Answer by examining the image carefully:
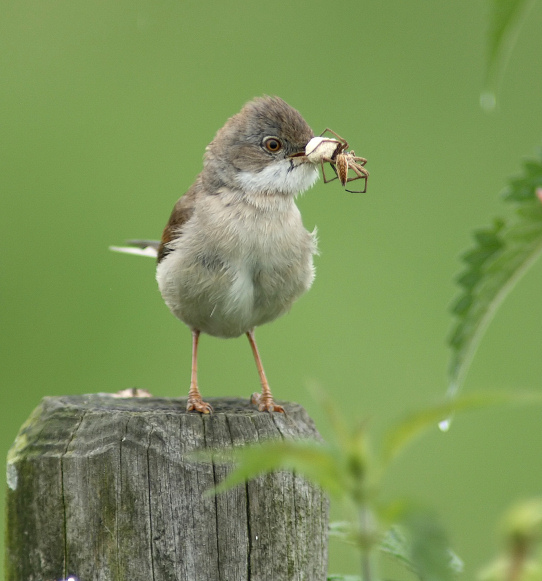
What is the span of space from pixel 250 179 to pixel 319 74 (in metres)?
5.24

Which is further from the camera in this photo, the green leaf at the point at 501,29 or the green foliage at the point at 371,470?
the green leaf at the point at 501,29

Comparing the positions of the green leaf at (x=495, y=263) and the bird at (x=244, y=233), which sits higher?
the bird at (x=244, y=233)

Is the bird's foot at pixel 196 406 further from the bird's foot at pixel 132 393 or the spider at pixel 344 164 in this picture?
the spider at pixel 344 164

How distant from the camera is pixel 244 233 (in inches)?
184

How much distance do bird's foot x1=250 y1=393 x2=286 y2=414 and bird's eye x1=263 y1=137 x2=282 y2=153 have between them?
5.56ft

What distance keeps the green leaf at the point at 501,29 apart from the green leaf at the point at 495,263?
0.81 feet

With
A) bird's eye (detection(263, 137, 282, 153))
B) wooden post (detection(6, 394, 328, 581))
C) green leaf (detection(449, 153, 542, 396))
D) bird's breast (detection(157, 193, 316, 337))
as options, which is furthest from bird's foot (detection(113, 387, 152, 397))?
green leaf (detection(449, 153, 542, 396))

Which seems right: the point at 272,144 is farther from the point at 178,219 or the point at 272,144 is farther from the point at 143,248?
the point at 143,248

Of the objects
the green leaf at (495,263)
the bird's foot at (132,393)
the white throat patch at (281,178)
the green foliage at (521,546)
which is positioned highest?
the white throat patch at (281,178)

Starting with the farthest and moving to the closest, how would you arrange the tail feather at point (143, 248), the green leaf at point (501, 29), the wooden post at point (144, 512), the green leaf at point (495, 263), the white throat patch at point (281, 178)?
the tail feather at point (143, 248), the white throat patch at point (281, 178), the wooden post at point (144, 512), the green leaf at point (495, 263), the green leaf at point (501, 29)

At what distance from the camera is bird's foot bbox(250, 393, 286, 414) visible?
3.40 m

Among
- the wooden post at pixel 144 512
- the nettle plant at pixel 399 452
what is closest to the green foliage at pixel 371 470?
the nettle plant at pixel 399 452

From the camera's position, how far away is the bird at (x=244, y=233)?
4.65m

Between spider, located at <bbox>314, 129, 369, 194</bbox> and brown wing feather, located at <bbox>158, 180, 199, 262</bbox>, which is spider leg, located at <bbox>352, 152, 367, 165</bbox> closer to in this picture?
spider, located at <bbox>314, 129, 369, 194</bbox>
